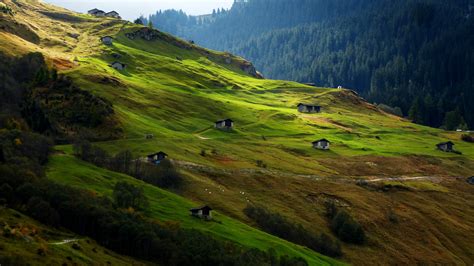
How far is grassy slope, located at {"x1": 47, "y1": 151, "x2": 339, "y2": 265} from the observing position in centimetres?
9156

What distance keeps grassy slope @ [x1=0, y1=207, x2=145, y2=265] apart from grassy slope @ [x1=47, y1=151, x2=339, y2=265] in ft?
56.5

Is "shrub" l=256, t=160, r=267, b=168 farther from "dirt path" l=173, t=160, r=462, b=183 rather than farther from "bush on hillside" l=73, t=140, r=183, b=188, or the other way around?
"bush on hillside" l=73, t=140, r=183, b=188

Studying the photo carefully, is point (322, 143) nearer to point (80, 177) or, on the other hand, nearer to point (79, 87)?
point (79, 87)

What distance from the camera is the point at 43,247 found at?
208ft

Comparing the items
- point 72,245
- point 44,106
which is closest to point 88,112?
point 44,106

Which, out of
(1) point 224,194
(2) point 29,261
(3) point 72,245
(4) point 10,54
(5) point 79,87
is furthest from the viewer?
(4) point 10,54

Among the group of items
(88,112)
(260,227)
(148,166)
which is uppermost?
(88,112)

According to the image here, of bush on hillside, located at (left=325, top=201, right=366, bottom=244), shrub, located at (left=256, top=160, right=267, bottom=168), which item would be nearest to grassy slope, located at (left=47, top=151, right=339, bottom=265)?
bush on hillside, located at (left=325, top=201, right=366, bottom=244)

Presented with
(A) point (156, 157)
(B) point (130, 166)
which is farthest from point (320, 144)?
(B) point (130, 166)

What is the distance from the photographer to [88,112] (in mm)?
140750

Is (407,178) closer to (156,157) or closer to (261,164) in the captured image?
(261,164)

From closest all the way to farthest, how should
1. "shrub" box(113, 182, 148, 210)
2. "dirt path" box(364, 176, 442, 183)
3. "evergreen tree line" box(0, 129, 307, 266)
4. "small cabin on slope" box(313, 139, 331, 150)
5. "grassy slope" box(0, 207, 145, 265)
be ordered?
1. "grassy slope" box(0, 207, 145, 265)
2. "evergreen tree line" box(0, 129, 307, 266)
3. "shrub" box(113, 182, 148, 210)
4. "dirt path" box(364, 176, 442, 183)
5. "small cabin on slope" box(313, 139, 331, 150)

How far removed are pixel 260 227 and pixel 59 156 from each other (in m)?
35.6

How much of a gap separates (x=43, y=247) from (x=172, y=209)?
33.5m
